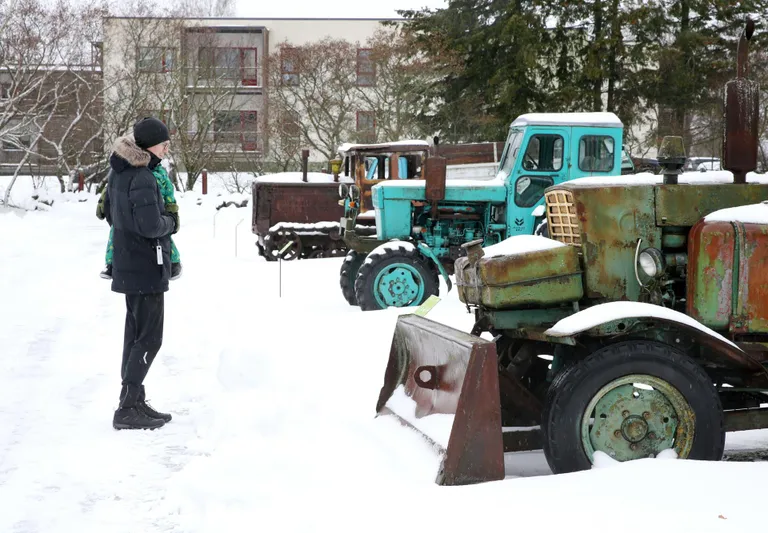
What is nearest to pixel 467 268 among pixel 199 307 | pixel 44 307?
pixel 199 307

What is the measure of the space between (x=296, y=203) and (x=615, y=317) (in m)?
17.0

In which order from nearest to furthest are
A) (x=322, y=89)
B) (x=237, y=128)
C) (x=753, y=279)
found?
1. (x=753, y=279)
2. (x=322, y=89)
3. (x=237, y=128)

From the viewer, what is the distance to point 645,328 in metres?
4.81

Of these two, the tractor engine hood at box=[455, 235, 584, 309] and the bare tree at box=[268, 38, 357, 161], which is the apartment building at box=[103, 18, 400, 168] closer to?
the bare tree at box=[268, 38, 357, 161]

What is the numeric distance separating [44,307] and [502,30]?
60.9ft

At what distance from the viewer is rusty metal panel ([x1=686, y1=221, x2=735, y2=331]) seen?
5.06 m

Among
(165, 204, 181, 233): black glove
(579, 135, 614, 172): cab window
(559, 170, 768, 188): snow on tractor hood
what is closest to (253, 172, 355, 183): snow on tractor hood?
(579, 135, 614, 172): cab window

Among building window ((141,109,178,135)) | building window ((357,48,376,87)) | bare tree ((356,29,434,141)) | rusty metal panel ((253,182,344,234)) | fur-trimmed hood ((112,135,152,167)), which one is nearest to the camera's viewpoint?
fur-trimmed hood ((112,135,152,167))

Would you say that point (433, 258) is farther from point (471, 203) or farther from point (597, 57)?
point (597, 57)

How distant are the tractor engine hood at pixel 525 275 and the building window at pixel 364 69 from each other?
28.9m

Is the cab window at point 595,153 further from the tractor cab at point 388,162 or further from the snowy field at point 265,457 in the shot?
the tractor cab at point 388,162

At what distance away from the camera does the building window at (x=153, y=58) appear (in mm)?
37750

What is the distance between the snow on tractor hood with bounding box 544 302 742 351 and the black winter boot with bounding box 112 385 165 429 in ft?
8.65

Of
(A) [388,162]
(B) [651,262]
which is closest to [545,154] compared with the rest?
(B) [651,262]
